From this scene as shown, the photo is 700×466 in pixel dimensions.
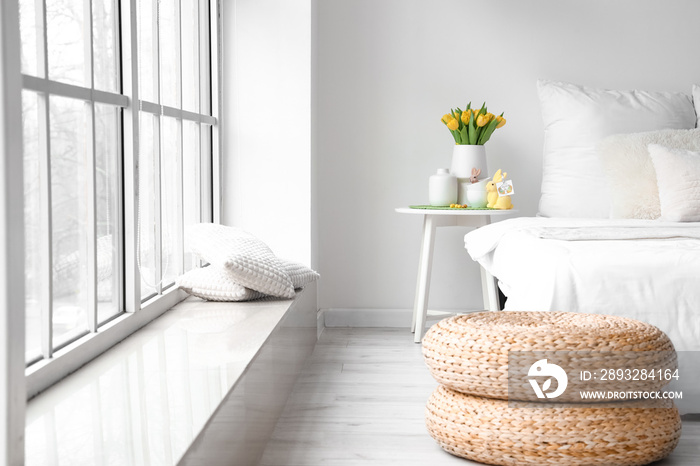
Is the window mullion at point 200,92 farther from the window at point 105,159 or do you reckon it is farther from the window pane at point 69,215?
the window pane at point 69,215

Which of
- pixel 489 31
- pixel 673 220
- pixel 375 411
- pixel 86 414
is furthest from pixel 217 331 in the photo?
pixel 489 31

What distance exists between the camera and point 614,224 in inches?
108

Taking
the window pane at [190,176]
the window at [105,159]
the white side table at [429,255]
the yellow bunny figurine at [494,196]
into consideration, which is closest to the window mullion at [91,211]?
the window at [105,159]

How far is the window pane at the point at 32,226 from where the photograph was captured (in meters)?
1.57

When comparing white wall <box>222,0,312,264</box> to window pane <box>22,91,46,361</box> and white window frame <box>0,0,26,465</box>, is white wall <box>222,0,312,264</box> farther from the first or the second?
white window frame <box>0,0,26,465</box>

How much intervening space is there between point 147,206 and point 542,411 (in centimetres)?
130

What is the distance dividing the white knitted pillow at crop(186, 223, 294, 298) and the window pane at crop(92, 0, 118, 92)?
2.09 feet

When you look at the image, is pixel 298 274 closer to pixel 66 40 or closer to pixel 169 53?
pixel 169 53

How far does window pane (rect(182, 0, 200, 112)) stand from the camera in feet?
9.52

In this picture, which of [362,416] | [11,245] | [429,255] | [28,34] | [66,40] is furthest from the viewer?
[429,255]

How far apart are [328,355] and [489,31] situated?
5.63ft

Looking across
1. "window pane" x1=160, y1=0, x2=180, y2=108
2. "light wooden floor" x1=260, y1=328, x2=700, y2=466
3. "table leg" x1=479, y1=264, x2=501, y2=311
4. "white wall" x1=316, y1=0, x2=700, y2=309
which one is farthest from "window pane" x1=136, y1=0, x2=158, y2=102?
"table leg" x1=479, y1=264, x2=501, y2=311

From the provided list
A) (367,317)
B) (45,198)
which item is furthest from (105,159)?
(367,317)

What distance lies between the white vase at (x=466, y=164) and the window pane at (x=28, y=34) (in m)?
2.19
